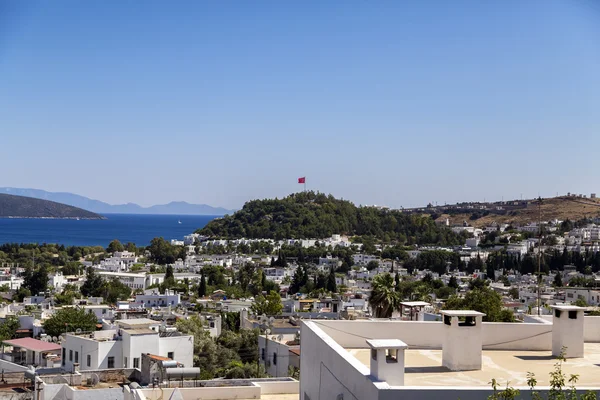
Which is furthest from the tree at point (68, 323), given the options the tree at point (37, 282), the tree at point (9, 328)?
the tree at point (37, 282)

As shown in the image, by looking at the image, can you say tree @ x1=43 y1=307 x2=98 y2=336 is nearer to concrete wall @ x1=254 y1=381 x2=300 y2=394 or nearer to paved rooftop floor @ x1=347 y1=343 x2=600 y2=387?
concrete wall @ x1=254 y1=381 x2=300 y2=394

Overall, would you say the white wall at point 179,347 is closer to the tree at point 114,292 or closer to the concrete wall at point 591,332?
the concrete wall at point 591,332

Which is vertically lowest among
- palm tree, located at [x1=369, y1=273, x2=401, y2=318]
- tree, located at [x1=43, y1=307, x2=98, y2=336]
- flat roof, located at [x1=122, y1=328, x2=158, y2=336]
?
tree, located at [x1=43, y1=307, x2=98, y2=336]

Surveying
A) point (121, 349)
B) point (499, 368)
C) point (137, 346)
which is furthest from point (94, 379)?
point (499, 368)

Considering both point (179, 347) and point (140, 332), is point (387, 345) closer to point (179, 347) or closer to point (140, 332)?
point (179, 347)

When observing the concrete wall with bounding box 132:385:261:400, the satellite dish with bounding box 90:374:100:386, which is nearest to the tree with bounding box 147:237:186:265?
the satellite dish with bounding box 90:374:100:386
